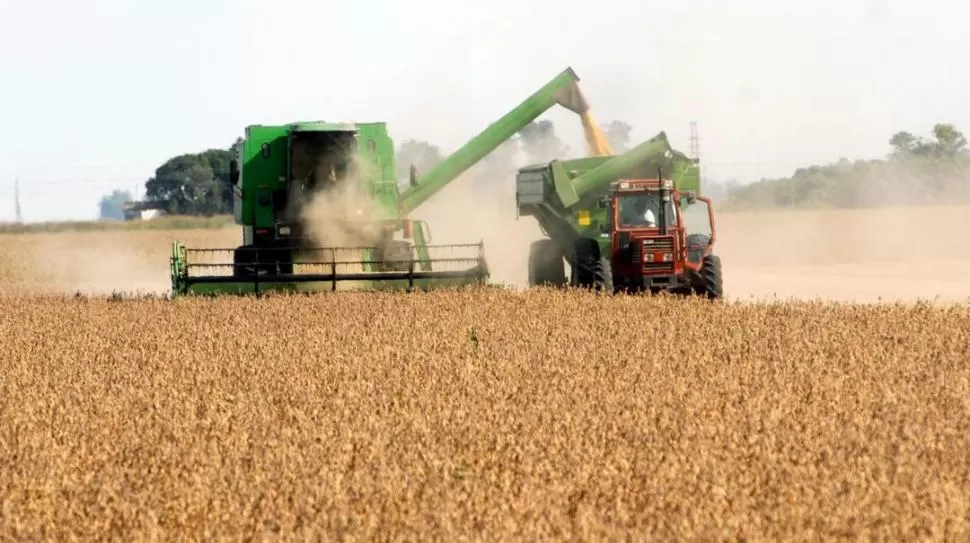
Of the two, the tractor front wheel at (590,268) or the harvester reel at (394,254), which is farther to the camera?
the harvester reel at (394,254)

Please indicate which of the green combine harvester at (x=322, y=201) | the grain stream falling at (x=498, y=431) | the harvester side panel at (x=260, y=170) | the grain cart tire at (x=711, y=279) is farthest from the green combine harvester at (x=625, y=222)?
the grain stream falling at (x=498, y=431)

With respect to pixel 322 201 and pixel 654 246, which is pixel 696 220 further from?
pixel 322 201

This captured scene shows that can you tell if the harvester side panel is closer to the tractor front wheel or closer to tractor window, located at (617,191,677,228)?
the tractor front wheel

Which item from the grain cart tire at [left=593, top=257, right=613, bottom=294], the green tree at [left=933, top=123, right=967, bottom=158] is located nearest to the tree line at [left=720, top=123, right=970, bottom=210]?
the green tree at [left=933, top=123, right=967, bottom=158]

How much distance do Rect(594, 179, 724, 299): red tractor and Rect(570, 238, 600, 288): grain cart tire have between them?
1.20 ft

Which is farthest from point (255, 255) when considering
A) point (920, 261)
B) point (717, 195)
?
point (717, 195)

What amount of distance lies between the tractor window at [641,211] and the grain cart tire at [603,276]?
1.73 ft

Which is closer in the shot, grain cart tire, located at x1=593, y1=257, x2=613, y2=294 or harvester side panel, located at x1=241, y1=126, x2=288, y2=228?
grain cart tire, located at x1=593, y1=257, x2=613, y2=294

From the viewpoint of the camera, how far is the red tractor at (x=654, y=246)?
18516 millimetres

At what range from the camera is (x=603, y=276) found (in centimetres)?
1866

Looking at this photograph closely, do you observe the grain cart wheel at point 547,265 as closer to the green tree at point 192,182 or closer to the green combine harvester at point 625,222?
the green combine harvester at point 625,222

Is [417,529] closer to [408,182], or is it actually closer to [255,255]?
[255,255]

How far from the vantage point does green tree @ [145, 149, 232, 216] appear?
4065 inches

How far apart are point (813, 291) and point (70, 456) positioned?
62.6 ft
